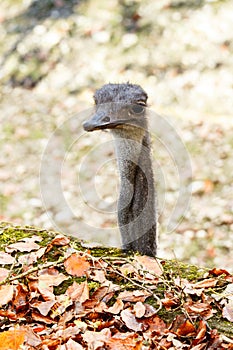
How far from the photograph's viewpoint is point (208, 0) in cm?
925

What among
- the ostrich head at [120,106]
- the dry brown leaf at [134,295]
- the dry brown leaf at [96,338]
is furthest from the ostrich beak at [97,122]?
the dry brown leaf at [96,338]

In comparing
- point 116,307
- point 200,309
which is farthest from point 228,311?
point 116,307

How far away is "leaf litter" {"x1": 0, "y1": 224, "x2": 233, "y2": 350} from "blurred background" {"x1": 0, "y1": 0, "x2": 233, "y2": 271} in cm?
244

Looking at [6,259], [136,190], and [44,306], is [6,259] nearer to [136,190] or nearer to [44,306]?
[44,306]

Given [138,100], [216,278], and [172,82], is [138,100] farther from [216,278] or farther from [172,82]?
[172,82]

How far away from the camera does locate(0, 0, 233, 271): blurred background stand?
6445 millimetres

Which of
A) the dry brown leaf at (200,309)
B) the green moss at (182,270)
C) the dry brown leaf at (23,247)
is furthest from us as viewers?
the dry brown leaf at (23,247)

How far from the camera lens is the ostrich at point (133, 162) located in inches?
143

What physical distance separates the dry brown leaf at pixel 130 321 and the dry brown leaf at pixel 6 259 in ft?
2.35

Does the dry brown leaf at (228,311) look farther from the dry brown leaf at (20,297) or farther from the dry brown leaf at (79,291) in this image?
the dry brown leaf at (20,297)

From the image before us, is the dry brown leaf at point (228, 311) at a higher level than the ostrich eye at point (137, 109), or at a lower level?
lower

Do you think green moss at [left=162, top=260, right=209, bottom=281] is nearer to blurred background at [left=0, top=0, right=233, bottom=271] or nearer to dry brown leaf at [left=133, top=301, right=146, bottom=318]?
A: dry brown leaf at [left=133, top=301, right=146, bottom=318]

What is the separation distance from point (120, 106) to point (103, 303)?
1188 millimetres

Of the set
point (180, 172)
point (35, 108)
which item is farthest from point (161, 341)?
point (35, 108)
